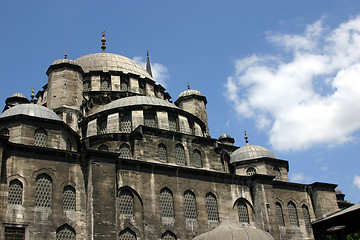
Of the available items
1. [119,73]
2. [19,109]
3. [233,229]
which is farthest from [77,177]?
[119,73]

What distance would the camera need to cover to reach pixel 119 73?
34.5m

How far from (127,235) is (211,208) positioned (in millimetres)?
5382

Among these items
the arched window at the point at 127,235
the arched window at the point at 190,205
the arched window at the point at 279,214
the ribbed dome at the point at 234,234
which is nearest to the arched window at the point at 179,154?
the arched window at the point at 190,205

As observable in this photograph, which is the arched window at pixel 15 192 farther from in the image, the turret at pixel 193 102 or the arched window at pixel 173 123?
the turret at pixel 193 102

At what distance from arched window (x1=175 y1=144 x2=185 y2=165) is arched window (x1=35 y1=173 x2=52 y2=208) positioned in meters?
7.96

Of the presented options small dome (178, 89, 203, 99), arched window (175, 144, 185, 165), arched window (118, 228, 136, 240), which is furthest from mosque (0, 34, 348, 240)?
small dome (178, 89, 203, 99)

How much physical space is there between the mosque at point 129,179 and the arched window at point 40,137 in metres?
0.05

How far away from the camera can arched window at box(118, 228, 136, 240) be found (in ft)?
63.0

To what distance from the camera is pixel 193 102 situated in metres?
33.4

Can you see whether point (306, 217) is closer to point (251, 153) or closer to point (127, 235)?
point (251, 153)

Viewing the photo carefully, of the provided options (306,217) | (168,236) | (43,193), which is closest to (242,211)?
(168,236)

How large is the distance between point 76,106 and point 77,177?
9.04 metres

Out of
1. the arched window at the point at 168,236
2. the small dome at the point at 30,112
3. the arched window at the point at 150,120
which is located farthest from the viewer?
the arched window at the point at 150,120

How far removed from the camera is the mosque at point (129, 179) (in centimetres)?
1800
